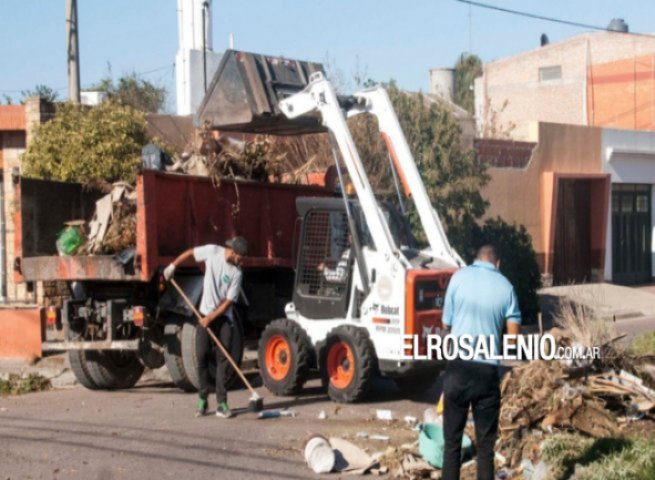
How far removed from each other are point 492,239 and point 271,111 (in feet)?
28.6

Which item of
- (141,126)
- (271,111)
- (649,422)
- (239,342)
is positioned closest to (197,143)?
(271,111)

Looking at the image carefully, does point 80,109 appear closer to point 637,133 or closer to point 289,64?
point 289,64

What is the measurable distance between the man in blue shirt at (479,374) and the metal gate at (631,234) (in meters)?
23.5

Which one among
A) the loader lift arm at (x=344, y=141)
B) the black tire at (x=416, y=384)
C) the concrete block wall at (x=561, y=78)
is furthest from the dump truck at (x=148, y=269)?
the concrete block wall at (x=561, y=78)

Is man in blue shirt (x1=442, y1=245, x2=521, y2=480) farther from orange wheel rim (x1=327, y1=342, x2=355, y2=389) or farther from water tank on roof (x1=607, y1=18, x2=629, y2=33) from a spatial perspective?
water tank on roof (x1=607, y1=18, x2=629, y2=33)

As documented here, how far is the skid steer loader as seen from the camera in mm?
10852

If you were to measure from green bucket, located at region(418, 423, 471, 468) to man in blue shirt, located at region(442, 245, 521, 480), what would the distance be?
1.97ft

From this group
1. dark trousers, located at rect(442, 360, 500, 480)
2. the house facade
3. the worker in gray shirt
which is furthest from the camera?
the house facade

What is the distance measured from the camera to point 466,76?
2429 inches

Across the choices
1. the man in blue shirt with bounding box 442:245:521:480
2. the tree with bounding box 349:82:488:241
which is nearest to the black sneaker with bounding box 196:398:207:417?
the man in blue shirt with bounding box 442:245:521:480

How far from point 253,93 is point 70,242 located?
2.85m

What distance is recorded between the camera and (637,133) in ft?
100.0

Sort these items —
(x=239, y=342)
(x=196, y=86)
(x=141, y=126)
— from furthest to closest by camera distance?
1. (x=196, y=86)
2. (x=141, y=126)
3. (x=239, y=342)

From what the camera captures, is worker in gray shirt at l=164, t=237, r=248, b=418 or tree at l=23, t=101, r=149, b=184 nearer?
worker in gray shirt at l=164, t=237, r=248, b=418
